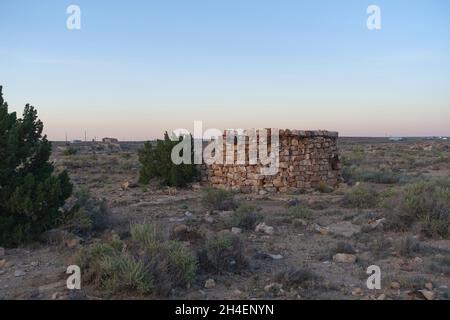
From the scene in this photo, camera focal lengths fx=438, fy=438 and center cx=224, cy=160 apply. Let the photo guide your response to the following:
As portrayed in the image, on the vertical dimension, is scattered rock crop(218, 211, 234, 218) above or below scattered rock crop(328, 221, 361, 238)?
above

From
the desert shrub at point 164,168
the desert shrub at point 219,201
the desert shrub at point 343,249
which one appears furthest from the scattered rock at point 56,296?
the desert shrub at point 164,168

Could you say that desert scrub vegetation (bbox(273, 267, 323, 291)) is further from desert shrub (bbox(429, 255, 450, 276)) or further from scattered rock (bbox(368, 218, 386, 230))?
scattered rock (bbox(368, 218, 386, 230))

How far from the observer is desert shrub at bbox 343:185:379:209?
34.2 ft

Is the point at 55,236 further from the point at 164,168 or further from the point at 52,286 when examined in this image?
the point at 164,168

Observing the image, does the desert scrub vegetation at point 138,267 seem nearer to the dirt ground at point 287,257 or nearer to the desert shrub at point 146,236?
the desert shrub at point 146,236

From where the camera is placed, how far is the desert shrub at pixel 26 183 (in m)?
6.71

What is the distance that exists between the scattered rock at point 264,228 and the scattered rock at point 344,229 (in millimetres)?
1123

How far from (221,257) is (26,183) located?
339cm

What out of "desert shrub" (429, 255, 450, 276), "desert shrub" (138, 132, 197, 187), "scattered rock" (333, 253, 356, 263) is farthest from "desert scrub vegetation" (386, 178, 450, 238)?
"desert shrub" (138, 132, 197, 187)

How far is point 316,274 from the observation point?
17.8ft

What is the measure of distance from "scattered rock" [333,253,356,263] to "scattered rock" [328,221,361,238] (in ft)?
4.68

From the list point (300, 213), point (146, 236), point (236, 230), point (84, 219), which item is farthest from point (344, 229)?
point (84, 219)
